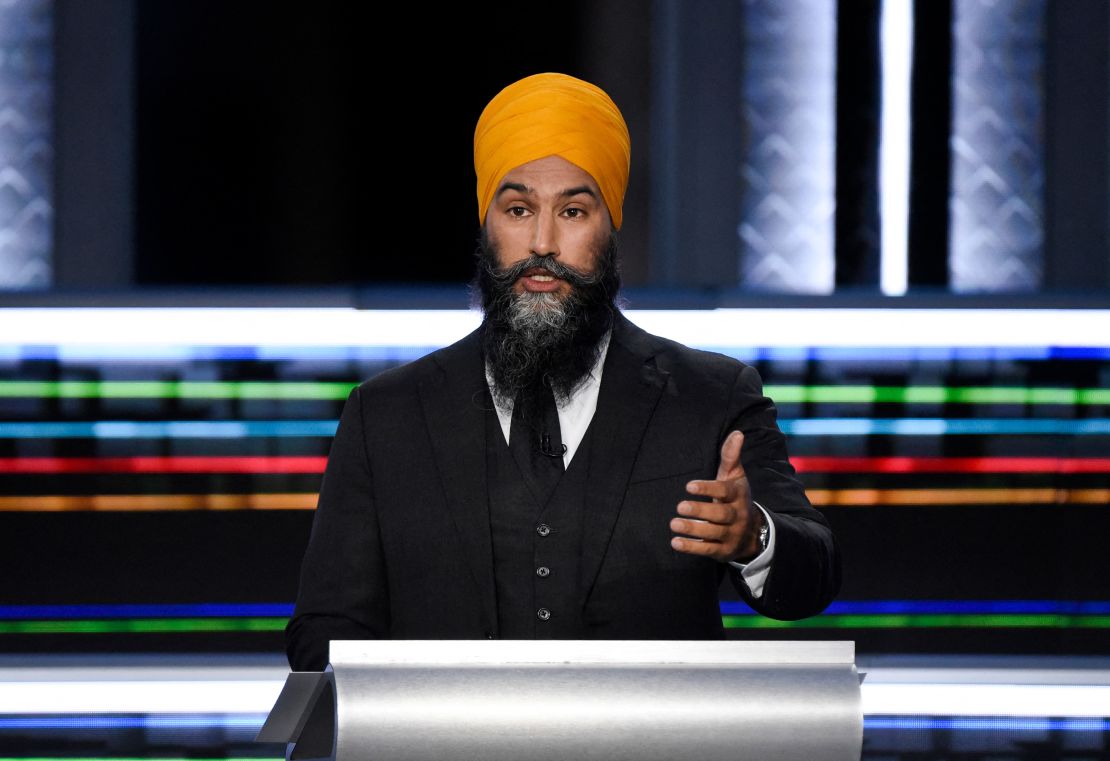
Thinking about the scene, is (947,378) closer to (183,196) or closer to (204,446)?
(204,446)

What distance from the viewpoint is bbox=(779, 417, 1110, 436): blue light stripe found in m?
3.06

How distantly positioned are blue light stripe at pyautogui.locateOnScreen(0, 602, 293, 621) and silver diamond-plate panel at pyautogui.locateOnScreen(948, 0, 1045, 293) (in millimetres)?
2209

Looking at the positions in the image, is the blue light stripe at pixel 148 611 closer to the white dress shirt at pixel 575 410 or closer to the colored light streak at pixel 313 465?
the colored light streak at pixel 313 465

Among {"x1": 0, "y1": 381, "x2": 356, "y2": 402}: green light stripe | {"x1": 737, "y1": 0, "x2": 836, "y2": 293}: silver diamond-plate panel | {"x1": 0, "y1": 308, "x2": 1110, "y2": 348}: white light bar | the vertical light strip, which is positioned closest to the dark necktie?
{"x1": 0, "y1": 308, "x2": 1110, "y2": 348}: white light bar

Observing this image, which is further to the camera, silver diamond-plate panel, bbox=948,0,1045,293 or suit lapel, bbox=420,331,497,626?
silver diamond-plate panel, bbox=948,0,1045,293

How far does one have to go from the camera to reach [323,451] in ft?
9.97

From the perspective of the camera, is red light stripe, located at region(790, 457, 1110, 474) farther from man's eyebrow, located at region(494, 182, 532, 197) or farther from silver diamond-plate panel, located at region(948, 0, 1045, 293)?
man's eyebrow, located at region(494, 182, 532, 197)

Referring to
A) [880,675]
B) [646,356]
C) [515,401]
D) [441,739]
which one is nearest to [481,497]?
[515,401]

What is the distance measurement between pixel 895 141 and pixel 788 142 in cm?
31

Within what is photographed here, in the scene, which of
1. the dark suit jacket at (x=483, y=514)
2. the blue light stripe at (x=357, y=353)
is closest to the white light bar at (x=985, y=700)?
the blue light stripe at (x=357, y=353)

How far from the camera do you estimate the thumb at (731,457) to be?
4.09ft

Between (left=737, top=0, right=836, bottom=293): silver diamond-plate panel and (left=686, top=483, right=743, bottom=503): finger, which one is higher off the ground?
(left=737, top=0, right=836, bottom=293): silver diamond-plate panel

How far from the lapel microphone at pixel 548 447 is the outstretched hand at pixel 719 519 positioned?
34 centimetres

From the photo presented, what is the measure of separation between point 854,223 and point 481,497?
2.56 m
